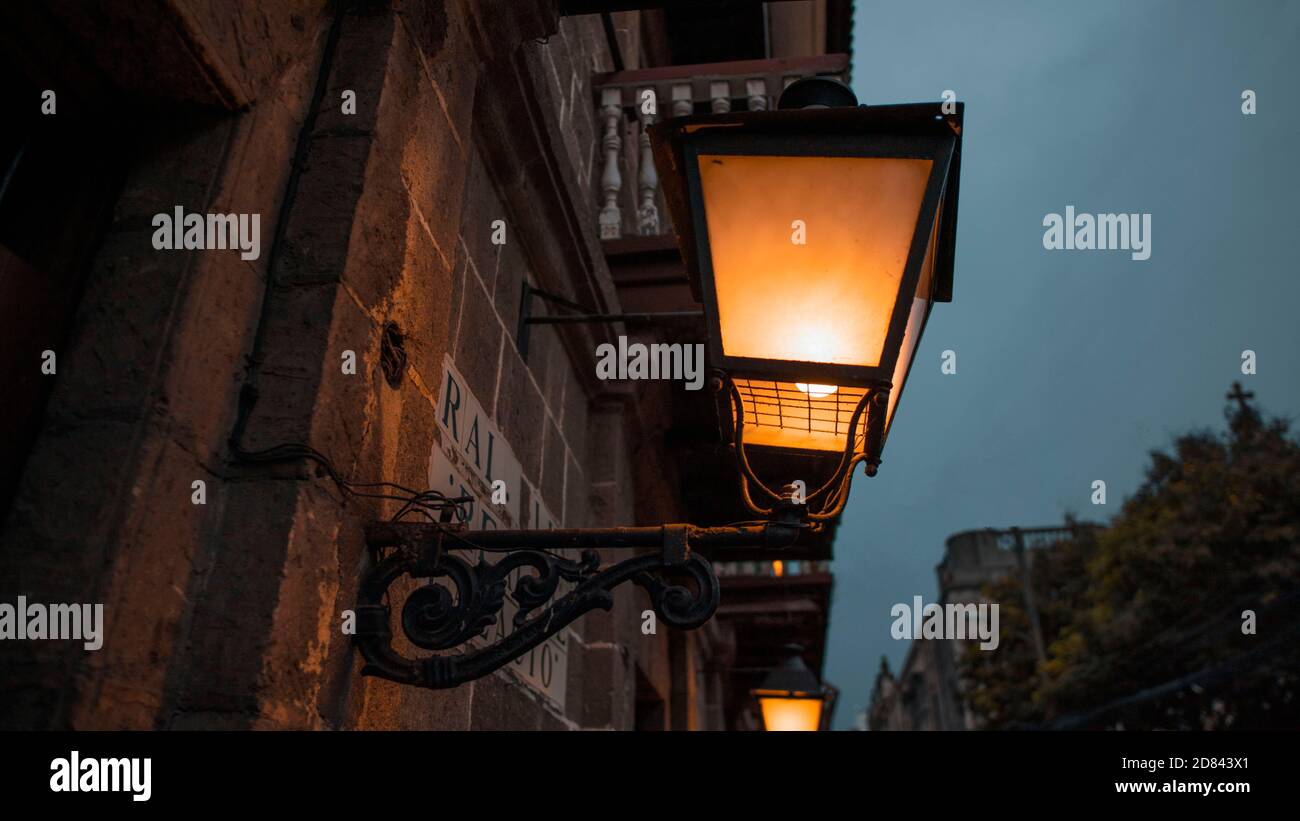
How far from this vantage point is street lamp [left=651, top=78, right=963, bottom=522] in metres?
1.78

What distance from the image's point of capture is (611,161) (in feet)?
16.3

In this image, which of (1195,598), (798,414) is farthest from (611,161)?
(1195,598)

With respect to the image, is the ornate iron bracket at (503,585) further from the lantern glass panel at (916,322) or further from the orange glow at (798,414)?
the lantern glass panel at (916,322)

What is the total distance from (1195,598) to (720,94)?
597 inches

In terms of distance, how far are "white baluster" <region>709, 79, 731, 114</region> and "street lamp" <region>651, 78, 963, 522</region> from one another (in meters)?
3.06

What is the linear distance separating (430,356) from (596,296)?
2.28m

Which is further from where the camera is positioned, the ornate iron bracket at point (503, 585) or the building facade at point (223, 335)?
the ornate iron bracket at point (503, 585)

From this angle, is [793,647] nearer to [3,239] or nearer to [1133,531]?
[3,239]

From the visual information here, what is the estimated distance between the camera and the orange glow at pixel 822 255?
1.80 meters

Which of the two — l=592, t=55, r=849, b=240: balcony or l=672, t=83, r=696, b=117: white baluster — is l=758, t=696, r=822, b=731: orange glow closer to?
l=592, t=55, r=849, b=240: balcony

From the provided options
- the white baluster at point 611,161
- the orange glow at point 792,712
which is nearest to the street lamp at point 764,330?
the white baluster at point 611,161

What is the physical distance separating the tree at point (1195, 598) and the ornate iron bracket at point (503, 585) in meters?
12.4
